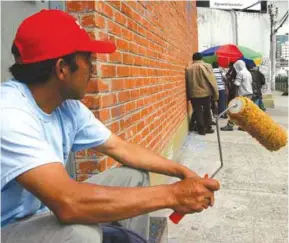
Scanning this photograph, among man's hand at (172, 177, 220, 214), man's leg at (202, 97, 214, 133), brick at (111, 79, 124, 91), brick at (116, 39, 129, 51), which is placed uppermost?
brick at (116, 39, 129, 51)

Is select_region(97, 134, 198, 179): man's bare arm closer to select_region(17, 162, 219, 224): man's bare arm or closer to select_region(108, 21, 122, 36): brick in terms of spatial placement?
select_region(17, 162, 219, 224): man's bare arm

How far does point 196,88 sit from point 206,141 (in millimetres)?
1100

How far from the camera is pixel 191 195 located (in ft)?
5.18

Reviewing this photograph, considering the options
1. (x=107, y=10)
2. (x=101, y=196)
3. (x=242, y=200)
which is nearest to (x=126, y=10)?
(x=107, y=10)

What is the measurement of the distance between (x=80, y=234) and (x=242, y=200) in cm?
323

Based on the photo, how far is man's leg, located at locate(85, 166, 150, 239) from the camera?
6.50ft

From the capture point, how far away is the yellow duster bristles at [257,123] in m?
2.19

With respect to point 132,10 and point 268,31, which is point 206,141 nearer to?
point 132,10

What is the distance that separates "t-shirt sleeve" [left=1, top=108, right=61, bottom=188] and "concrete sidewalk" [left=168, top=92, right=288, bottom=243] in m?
2.26

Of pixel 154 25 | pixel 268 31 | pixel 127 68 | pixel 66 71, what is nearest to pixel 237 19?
pixel 268 31

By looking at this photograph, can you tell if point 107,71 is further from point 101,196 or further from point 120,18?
point 101,196

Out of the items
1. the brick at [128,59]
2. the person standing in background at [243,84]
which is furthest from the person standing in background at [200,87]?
the brick at [128,59]

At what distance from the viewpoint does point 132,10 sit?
10.9 feet

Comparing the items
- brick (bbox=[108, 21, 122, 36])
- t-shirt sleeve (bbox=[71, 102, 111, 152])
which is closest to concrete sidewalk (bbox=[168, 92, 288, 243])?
t-shirt sleeve (bbox=[71, 102, 111, 152])
